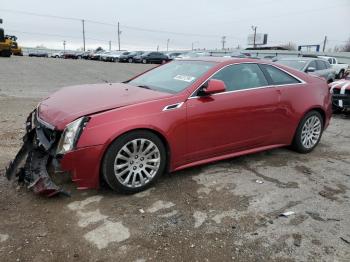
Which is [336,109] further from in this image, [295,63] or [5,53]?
[5,53]

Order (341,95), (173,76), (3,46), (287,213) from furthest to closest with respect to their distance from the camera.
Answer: (3,46), (341,95), (173,76), (287,213)

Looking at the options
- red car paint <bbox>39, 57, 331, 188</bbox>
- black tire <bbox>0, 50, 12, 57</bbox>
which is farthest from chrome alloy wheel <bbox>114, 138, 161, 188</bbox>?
black tire <bbox>0, 50, 12, 57</bbox>

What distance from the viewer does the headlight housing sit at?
3.29 meters

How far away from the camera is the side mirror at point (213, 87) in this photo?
3980 millimetres

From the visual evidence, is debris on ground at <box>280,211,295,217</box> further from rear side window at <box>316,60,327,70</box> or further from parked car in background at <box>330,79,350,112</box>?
rear side window at <box>316,60,327,70</box>

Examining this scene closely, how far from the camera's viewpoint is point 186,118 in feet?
12.7

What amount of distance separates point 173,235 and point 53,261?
1011mm

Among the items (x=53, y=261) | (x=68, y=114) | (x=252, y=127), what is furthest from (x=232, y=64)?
(x=53, y=261)

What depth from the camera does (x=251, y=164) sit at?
4.81 metres

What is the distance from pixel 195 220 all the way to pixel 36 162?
70.9 inches

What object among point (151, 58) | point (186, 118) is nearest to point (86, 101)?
point (186, 118)

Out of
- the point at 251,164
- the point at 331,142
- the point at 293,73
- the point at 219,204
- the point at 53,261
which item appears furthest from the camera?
the point at 331,142

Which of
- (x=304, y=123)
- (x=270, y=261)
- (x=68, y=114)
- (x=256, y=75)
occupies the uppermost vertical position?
(x=256, y=75)

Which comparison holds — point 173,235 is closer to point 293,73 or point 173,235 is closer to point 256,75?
point 256,75
